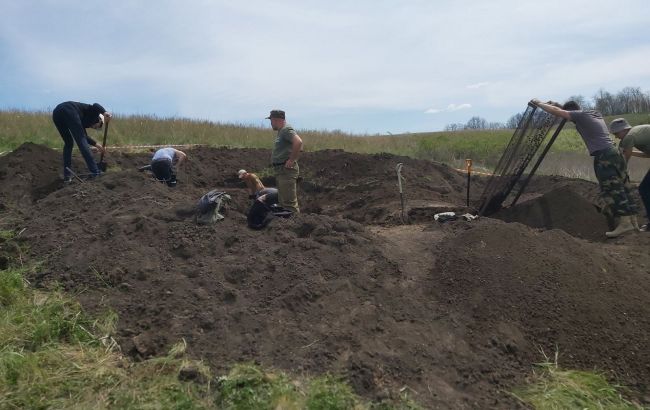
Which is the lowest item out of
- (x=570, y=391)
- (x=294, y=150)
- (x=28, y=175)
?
(x=570, y=391)

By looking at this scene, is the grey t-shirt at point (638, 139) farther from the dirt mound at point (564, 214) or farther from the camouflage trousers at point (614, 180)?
the dirt mound at point (564, 214)

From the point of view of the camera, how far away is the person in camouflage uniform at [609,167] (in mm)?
6516

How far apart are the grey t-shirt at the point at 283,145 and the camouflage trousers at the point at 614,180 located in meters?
3.83

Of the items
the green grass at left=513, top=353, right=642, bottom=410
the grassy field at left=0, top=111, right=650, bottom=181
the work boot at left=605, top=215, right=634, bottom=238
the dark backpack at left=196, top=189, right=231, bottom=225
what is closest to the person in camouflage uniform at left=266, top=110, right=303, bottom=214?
the dark backpack at left=196, top=189, right=231, bottom=225

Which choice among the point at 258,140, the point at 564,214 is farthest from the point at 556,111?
the point at 258,140

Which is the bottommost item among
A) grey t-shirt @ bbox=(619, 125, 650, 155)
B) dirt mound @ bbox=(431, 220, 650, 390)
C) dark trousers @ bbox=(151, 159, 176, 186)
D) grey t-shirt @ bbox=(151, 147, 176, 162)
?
dirt mound @ bbox=(431, 220, 650, 390)

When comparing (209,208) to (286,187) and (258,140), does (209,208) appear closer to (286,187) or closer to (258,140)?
(286,187)

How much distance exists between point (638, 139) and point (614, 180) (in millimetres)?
847

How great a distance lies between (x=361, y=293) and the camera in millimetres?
4371

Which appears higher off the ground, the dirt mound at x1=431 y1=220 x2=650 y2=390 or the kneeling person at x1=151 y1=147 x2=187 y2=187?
the kneeling person at x1=151 y1=147 x2=187 y2=187

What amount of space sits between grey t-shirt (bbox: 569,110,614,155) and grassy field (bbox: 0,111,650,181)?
6.86 metres

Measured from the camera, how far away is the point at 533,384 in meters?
3.58

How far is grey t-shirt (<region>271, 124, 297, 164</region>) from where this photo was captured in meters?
6.55

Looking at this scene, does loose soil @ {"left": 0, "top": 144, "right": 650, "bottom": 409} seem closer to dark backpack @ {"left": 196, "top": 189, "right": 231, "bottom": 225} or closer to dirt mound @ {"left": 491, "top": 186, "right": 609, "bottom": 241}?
dark backpack @ {"left": 196, "top": 189, "right": 231, "bottom": 225}
